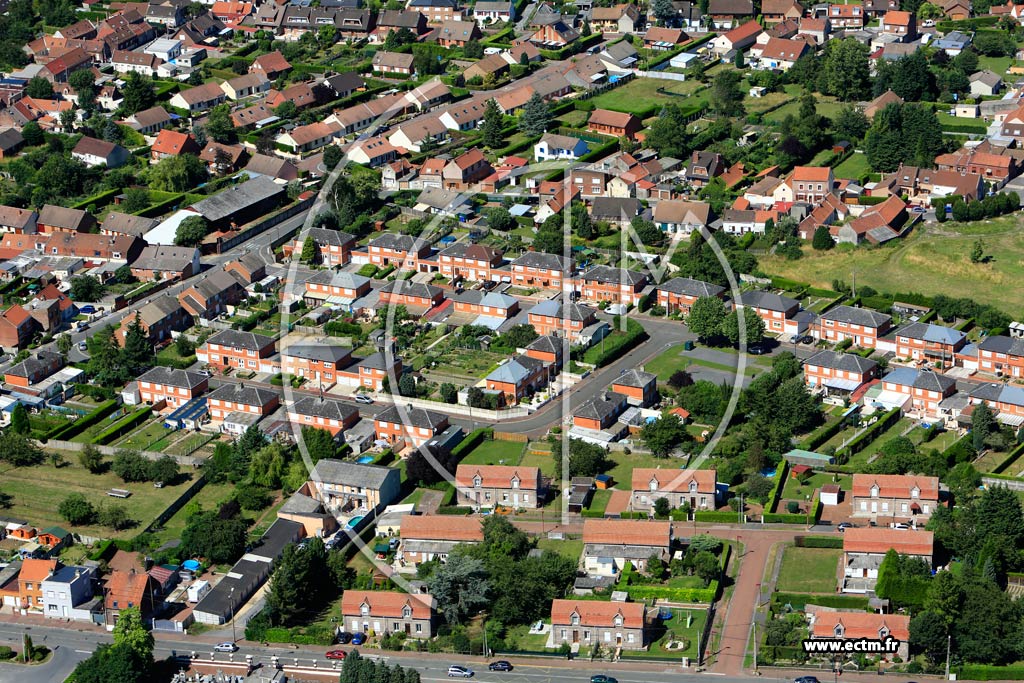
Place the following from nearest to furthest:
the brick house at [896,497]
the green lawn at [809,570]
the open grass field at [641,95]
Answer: the green lawn at [809,570], the brick house at [896,497], the open grass field at [641,95]

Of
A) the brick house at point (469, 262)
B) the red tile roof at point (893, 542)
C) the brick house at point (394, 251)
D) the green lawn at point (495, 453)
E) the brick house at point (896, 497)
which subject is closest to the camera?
the red tile roof at point (893, 542)

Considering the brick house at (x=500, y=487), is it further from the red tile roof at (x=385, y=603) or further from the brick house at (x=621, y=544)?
the red tile roof at (x=385, y=603)

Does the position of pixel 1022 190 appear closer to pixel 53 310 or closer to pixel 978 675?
pixel 978 675

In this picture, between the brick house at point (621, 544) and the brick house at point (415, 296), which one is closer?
the brick house at point (621, 544)

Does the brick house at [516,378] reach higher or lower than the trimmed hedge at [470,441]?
higher

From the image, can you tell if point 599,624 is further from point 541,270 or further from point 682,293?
point 541,270

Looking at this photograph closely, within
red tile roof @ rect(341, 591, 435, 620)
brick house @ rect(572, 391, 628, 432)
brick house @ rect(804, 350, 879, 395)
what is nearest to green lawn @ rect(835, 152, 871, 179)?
brick house @ rect(804, 350, 879, 395)

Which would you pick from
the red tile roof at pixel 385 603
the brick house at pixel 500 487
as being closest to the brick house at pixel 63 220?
the brick house at pixel 500 487

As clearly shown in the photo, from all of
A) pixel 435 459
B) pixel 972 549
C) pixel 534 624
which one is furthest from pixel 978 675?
pixel 435 459
